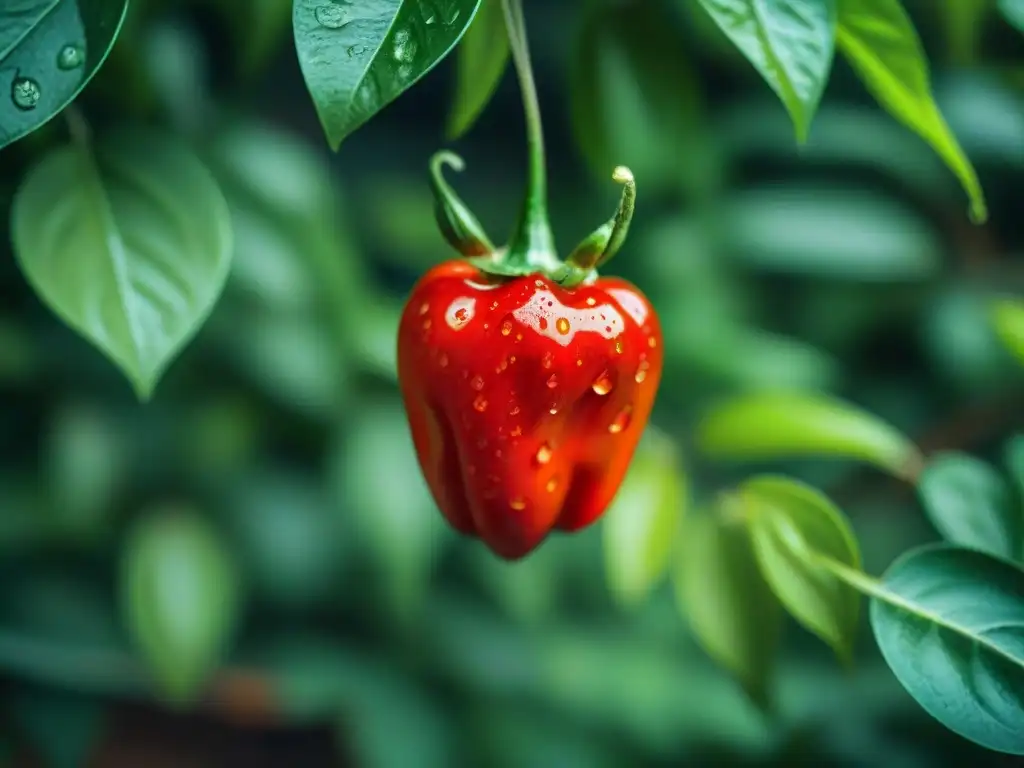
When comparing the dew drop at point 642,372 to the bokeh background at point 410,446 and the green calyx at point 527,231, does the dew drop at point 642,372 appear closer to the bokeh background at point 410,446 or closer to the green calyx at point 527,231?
the green calyx at point 527,231

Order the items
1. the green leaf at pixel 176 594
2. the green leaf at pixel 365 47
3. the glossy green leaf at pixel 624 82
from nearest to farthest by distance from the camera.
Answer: the green leaf at pixel 365 47
the glossy green leaf at pixel 624 82
the green leaf at pixel 176 594

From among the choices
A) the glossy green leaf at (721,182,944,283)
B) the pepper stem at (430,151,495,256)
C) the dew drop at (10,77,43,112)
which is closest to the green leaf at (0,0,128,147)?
the dew drop at (10,77,43,112)

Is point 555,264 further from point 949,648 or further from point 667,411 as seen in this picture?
point 667,411

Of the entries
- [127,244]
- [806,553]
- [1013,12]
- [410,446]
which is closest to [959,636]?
[806,553]

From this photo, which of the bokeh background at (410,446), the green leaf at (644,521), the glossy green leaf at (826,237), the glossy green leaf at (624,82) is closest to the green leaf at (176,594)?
the bokeh background at (410,446)

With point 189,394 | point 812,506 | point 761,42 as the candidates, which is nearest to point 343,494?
point 189,394

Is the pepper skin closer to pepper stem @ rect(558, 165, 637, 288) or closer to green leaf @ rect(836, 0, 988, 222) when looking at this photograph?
pepper stem @ rect(558, 165, 637, 288)
